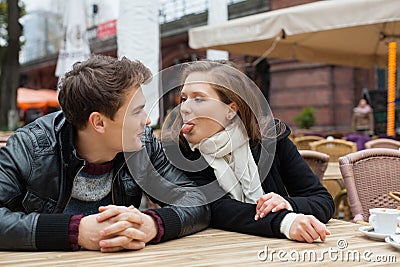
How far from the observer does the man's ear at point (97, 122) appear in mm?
1834

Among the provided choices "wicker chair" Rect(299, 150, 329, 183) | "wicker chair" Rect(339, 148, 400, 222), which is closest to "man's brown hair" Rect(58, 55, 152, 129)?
"wicker chair" Rect(339, 148, 400, 222)

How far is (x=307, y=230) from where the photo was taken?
5.50ft

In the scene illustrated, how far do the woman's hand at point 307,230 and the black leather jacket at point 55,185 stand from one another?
0.35 m

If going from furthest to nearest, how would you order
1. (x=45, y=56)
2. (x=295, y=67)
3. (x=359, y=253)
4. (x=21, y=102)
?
(x=45, y=56)
(x=21, y=102)
(x=295, y=67)
(x=359, y=253)

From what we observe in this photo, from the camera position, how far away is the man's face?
5.96ft

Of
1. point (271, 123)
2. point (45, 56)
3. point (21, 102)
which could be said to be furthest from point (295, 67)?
point (45, 56)

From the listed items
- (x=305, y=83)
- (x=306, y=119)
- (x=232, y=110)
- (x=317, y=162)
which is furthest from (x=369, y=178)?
(x=305, y=83)

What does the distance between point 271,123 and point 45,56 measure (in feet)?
85.5

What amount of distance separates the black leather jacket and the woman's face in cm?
18

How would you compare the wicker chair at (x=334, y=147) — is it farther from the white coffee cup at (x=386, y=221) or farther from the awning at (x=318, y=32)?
the white coffee cup at (x=386, y=221)

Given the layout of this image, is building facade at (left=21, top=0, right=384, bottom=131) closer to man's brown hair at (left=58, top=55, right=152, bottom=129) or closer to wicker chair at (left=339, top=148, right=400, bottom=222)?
wicker chair at (left=339, top=148, right=400, bottom=222)

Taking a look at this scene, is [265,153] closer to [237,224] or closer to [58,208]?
[237,224]

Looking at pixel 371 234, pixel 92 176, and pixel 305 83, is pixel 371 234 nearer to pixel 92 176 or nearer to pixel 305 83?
pixel 92 176

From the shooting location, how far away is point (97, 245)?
1.57 m
